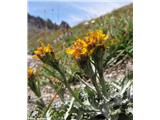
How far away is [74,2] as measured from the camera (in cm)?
158

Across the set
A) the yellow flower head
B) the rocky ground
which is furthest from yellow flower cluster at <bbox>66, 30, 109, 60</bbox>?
the rocky ground

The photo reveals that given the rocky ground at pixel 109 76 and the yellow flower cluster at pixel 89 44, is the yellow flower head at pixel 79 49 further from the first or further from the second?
the rocky ground at pixel 109 76

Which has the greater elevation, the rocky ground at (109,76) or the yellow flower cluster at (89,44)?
the yellow flower cluster at (89,44)

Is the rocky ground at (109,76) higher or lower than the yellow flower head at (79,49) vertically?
lower

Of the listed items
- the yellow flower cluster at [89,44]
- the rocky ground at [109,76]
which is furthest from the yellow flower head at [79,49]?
the rocky ground at [109,76]

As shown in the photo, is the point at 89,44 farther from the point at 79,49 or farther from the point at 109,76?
the point at 109,76

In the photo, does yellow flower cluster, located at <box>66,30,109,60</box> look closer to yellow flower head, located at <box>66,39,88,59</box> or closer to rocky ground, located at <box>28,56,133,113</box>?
yellow flower head, located at <box>66,39,88,59</box>

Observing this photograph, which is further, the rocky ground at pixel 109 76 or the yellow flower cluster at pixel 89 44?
the rocky ground at pixel 109 76
